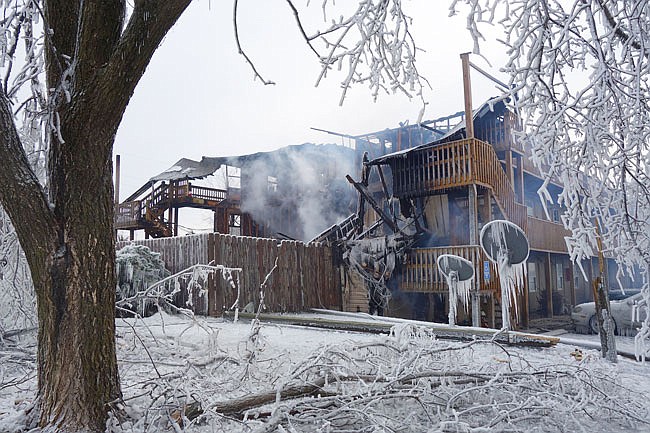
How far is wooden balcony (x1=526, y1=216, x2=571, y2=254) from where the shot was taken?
1608 cm

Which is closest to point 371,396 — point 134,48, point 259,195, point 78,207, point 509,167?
point 78,207

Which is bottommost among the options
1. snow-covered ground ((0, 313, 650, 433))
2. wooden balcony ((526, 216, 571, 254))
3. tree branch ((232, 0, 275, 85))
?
snow-covered ground ((0, 313, 650, 433))

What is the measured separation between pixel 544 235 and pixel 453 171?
574 centimetres

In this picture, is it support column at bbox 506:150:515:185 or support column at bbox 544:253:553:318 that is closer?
support column at bbox 506:150:515:185

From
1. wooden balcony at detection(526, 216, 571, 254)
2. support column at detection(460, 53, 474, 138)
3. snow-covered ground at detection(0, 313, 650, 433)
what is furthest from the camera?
wooden balcony at detection(526, 216, 571, 254)

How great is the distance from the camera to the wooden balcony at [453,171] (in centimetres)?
1341

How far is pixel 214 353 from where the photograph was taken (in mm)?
4840

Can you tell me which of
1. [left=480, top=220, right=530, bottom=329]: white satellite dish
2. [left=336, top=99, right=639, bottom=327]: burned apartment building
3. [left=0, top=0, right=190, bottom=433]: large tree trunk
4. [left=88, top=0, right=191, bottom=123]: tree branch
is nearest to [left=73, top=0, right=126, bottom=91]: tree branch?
[left=0, top=0, right=190, bottom=433]: large tree trunk

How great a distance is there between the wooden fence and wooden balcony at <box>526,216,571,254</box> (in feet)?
21.3

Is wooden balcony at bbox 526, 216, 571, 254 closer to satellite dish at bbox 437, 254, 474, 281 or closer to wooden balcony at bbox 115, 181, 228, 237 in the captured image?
satellite dish at bbox 437, 254, 474, 281

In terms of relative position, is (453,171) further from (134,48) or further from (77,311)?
(77,311)

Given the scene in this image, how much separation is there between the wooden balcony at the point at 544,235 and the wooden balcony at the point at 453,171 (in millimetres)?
762

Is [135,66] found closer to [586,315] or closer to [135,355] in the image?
[135,355]

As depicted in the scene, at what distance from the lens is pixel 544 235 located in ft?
56.5
